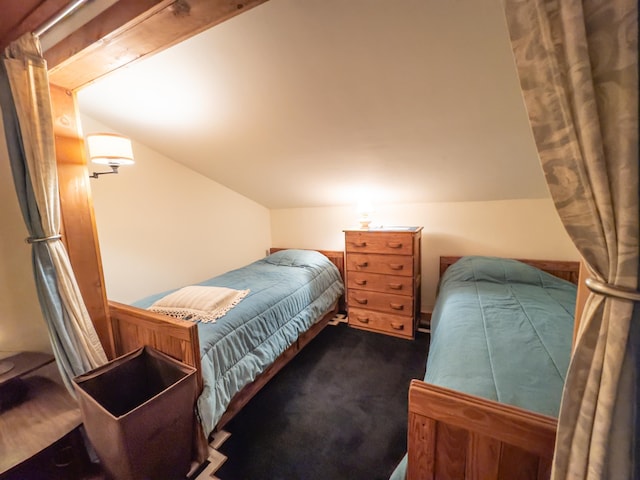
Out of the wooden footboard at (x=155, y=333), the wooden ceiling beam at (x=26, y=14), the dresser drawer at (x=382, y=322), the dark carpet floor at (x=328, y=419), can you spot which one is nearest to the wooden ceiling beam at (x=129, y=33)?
the wooden ceiling beam at (x=26, y=14)

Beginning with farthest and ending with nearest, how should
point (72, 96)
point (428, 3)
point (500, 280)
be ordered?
point (500, 280) < point (72, 96) < point (428, 3)

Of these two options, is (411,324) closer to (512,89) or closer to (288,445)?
(288,445)

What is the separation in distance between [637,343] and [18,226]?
2314mm

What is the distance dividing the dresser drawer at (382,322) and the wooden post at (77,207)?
2.13 meters

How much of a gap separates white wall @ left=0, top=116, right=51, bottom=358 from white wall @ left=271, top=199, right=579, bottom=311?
254cm

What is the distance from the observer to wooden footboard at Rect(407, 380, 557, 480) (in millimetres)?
665

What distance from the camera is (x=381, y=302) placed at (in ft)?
8.78

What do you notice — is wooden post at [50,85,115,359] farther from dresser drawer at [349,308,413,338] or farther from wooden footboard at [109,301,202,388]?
dresser drawer at [349,308,413,338]

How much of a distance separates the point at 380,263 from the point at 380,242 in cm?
21

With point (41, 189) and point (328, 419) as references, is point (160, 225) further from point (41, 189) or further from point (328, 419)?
point (328, 419)

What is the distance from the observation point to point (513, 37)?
0.47 metres

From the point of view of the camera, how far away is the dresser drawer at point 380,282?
253 cm

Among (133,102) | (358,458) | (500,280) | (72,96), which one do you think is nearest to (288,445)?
(358,458)

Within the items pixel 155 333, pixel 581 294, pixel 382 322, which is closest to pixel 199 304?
pixel 155 333
